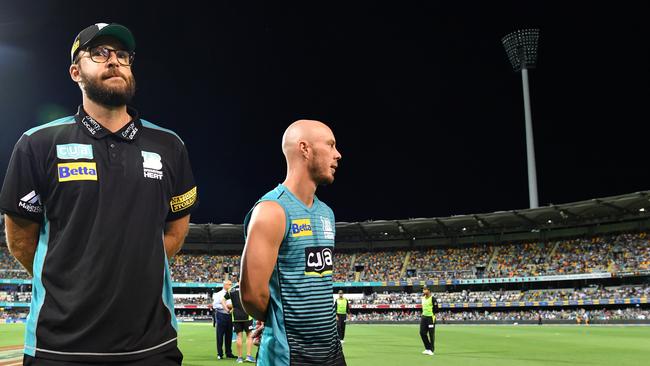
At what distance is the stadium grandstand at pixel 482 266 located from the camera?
2089 inches

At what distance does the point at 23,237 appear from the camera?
2.88 m

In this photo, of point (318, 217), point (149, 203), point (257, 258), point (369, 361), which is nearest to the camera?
point (149, 203)

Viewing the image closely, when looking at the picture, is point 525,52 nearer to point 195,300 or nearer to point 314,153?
point 195,300

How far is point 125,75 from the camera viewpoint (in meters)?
3.08

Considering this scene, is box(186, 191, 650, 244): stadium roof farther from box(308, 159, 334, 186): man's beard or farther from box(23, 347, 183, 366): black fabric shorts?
box(23, 347, 183, 366): black fabric shorts

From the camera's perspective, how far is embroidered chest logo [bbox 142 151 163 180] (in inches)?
117

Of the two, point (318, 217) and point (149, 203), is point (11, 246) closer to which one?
point (149, 203)

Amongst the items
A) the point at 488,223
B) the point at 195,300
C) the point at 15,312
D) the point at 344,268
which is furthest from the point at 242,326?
the point at 15,312

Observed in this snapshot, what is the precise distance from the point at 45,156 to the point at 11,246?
0.62 meters

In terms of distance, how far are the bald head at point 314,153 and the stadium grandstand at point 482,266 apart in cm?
4903

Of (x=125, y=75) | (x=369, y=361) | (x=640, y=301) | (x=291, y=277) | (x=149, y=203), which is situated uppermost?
(x=125, y=75)

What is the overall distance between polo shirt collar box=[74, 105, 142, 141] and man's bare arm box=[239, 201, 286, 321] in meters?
1.03

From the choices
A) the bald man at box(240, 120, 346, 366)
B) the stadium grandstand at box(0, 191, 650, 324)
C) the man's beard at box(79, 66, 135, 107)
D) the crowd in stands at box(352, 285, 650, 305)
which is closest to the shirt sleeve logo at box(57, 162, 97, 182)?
the man's beard at box(79, 66, 135, 107)

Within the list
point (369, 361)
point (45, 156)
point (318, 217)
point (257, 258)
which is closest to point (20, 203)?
point (45, 156)
